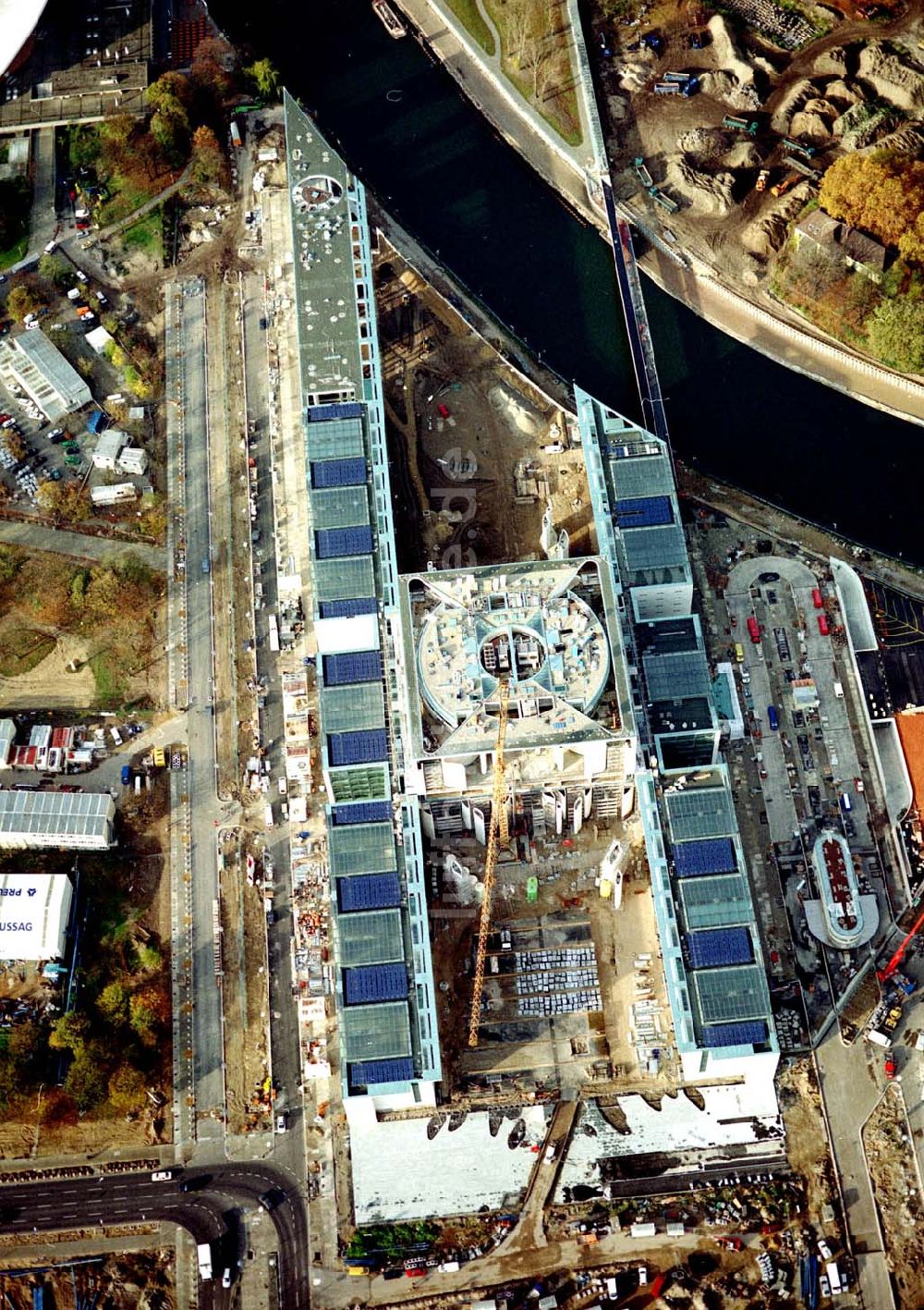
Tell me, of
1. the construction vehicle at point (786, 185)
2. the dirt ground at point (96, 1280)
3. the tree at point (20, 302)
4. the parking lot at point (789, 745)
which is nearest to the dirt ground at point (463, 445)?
the parking lot at point (789, 745)

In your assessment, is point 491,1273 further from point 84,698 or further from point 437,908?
point 84,698

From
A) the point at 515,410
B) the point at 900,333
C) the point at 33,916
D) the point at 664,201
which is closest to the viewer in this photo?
the point at 33,916

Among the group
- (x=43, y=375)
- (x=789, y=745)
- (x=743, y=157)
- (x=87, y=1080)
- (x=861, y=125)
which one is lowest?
(x=87, y=1080)

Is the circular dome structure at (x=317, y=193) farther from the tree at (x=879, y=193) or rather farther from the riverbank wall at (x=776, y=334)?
the tree at (x=879, y=193)

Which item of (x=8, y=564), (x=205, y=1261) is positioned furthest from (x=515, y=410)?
(x=205, y=1261)

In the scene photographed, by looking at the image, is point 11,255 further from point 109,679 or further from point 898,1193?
point 898,1193

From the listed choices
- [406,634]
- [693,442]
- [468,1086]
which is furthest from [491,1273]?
[693,442]
